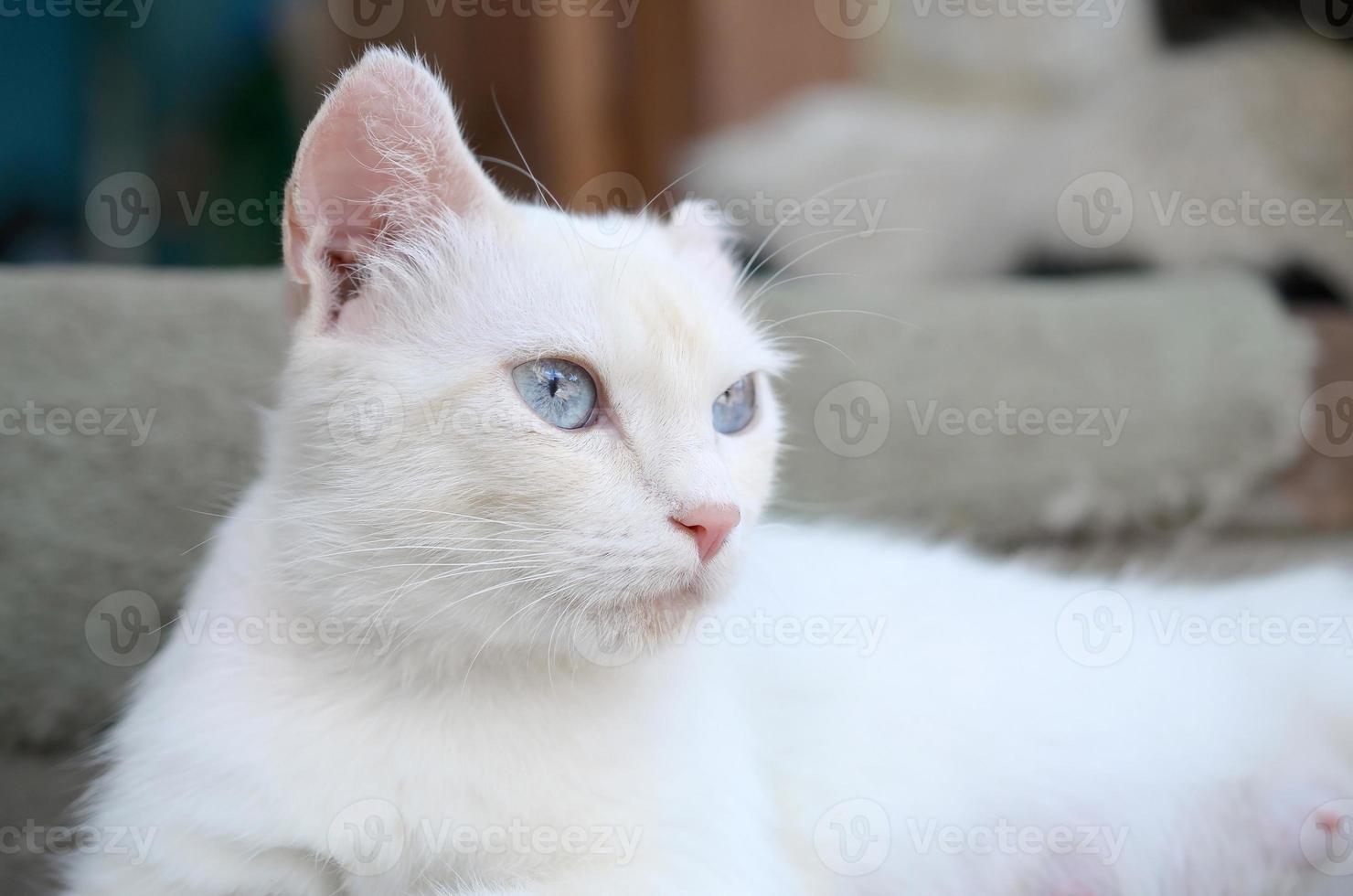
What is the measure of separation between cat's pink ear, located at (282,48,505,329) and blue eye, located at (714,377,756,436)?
25cm

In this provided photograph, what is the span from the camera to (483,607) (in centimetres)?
75

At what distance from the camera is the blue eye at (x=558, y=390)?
75 centimetres

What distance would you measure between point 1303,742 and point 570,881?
81 centimetres

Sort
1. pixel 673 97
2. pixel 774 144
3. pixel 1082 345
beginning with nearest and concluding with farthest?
1. pixel 1082 345
2. pixel 774 144
3. pixel 673 97

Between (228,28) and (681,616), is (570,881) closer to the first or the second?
(681,616)

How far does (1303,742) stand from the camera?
1.07 meters

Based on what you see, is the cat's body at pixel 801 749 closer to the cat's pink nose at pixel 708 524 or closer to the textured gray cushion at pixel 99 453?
the cat's pink nose at pixel 708 524

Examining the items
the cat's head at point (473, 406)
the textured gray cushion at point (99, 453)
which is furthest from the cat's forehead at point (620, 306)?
the textured gray cushion at point (99, 453)

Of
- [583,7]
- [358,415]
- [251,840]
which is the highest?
[583,7]

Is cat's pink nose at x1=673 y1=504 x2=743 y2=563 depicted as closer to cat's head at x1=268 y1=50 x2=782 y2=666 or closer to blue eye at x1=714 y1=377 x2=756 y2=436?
cat's head at x1=268 y1=50 x2=782 y2=666

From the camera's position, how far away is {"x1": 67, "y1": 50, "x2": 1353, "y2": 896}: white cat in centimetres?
73

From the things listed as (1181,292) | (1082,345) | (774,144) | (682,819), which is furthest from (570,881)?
(774,144)

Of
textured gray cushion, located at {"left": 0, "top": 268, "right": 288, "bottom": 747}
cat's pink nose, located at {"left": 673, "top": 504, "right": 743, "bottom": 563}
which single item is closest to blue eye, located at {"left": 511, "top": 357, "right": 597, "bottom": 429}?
cat's pink nose, located at {"left": 673, "top": 504, "right": 743, "bottom": 563}

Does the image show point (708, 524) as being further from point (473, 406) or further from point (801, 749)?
point (801, 749)
